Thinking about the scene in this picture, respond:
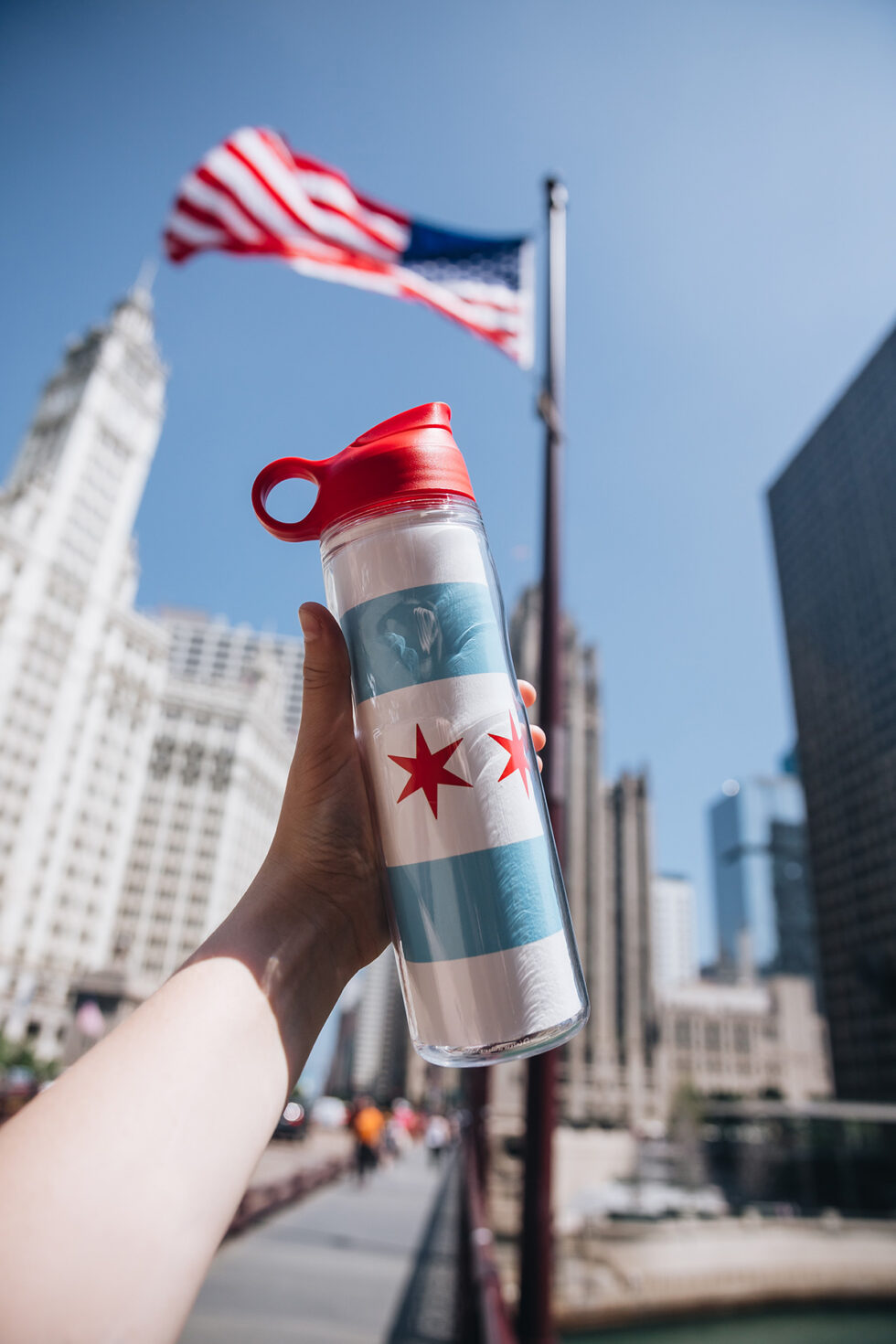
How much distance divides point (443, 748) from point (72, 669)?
72.5 m

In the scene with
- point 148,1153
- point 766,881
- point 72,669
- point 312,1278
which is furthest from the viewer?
point 766,881

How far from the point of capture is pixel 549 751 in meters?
5.32

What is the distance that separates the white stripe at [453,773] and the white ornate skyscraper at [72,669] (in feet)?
223

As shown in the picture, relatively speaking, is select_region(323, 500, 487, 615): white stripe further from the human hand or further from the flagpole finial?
the flagpole finial

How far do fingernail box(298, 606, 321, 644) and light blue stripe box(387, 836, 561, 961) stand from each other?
45cm

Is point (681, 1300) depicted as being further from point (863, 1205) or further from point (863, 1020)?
point (863, 1020)

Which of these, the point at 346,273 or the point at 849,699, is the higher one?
the point at 849,699

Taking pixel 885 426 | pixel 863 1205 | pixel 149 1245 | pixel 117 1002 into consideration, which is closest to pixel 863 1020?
pixel 863 1205

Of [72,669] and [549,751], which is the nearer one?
Answer: [549,751]

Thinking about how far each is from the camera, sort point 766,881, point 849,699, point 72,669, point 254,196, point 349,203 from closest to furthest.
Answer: point 254,196, point 349,203, point 72,669, point 849,699, point 766,881

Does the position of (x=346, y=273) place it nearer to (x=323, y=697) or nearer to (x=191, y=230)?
(x=191, y=230)

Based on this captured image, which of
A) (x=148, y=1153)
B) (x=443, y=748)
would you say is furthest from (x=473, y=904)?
(x=148, y=1153)

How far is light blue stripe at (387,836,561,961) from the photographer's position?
124 centimetres

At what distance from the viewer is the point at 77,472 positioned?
6981cm
